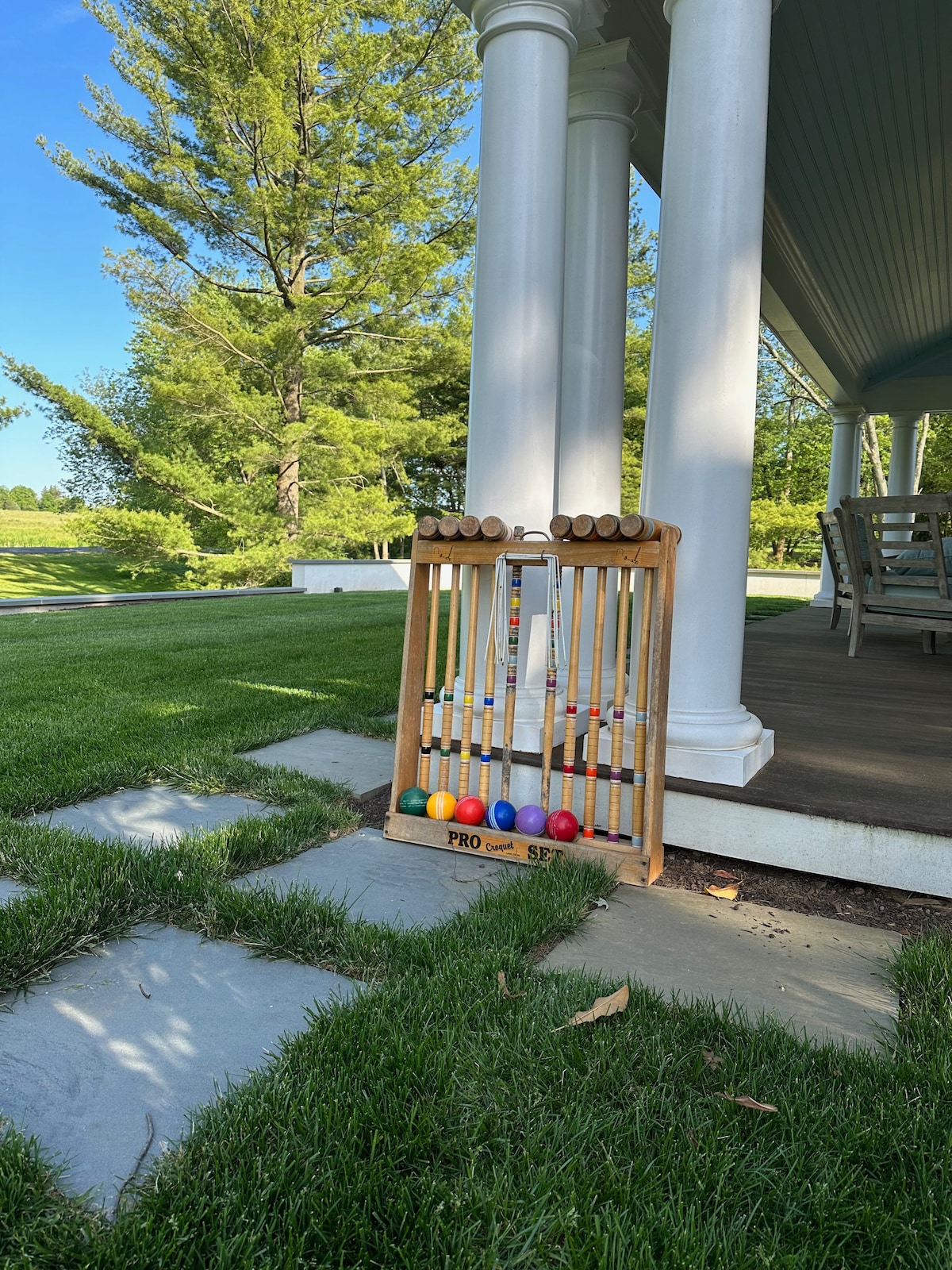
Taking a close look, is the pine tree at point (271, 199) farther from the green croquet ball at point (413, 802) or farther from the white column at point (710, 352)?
the green croquet ball at point (413, 802)

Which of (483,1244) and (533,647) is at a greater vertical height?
(533,647)

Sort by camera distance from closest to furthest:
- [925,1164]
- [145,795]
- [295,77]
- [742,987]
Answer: [925,1164]
[742,987]
[145,795]
[295,77]

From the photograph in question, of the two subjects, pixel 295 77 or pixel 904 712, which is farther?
pixel 295 77

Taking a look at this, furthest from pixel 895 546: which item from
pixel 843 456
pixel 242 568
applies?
pixel 242 568

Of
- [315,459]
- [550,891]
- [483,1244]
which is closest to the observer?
[483,1244]

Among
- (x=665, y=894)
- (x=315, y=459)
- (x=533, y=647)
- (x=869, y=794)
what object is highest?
(x=315, y=459)

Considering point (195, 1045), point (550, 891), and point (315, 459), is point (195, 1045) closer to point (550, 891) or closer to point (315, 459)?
point (550, 891)

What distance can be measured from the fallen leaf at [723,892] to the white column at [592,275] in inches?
48.5

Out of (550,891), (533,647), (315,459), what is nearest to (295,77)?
(315,459)

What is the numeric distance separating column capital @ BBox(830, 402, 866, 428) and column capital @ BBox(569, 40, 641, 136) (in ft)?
24.8

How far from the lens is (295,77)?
45.8 ft

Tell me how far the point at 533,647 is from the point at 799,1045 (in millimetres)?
1532

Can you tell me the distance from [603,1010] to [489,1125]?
13.5 inches

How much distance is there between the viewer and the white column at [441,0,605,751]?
8.38 ft
